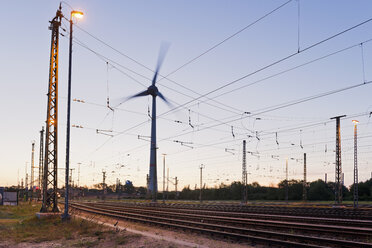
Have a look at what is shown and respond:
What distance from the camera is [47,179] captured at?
2827 cm

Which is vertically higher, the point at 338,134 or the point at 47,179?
the point at 338,134

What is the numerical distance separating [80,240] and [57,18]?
1878 centimetres

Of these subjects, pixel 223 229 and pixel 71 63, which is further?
pixel 71 63

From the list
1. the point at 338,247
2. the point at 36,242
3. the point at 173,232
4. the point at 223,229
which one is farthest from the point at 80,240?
the point at 338,247

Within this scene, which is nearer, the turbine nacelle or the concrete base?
the concrete base

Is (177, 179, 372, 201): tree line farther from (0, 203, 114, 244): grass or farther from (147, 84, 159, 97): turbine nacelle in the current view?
(0, 203, 114, 244): grass

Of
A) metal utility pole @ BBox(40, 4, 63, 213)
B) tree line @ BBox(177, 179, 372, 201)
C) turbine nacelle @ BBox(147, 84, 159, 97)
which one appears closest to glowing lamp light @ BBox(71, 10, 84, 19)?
metal utility pole @ BBox(40, 4, 63, 213)

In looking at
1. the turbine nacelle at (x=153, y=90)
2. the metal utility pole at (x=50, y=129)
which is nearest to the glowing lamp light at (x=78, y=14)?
the metal utility pole at (x=50, y=129)

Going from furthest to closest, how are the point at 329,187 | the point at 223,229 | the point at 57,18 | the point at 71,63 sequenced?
the point at 329,187
the point at 57,18
the point at 71,63
the point at 223,229

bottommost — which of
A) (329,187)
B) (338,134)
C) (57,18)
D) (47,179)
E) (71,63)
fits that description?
(329,187)

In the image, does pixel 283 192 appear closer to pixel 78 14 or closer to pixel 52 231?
pixel 52 231

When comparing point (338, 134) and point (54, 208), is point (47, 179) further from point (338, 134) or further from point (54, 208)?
point (338, 134)

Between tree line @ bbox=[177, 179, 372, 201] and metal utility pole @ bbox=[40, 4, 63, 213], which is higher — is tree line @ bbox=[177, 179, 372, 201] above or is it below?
below

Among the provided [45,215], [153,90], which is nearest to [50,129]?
[45,215]
